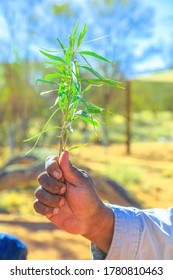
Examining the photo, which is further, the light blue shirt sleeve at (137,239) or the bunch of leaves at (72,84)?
the light blue shirt sleeve at (137,239)

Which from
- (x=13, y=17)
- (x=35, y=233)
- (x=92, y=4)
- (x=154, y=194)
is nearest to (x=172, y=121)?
(x=92, y=4)

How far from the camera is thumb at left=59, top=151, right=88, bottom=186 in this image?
146 centimetres

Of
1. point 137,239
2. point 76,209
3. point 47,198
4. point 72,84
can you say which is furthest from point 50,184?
point 137,239

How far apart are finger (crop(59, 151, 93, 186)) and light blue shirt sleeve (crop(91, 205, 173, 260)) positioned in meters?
0.25

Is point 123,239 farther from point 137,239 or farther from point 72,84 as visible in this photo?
point 72,84

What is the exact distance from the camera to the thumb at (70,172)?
1456 millimetres

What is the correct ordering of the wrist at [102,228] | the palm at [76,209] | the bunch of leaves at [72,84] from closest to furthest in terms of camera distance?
1. the bunch of leaves at [72,84]
2. the palm at [76,209]
3. the wrist at [102,228]

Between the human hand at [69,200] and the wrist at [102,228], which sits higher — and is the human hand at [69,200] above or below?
above

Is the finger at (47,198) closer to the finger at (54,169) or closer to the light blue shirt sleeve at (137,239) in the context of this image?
the finger at (54,169)

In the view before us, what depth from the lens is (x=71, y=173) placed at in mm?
1493

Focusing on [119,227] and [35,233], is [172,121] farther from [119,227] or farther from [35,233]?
[119,227]

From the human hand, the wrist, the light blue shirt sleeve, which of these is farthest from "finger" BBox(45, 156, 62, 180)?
the light blue shirt sleeve

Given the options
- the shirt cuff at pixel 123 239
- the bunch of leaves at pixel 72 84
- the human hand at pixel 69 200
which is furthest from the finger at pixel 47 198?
the shirt cuff at pixel 123 239

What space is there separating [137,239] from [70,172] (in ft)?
1.36
